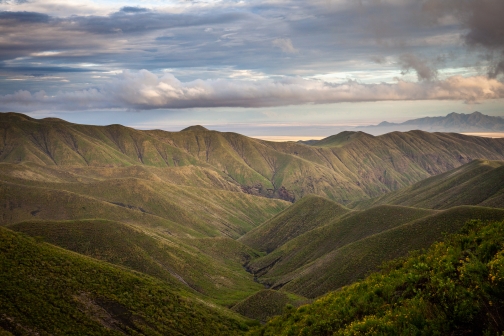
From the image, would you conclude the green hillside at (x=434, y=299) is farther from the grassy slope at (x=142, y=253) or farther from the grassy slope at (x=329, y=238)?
the grassy slope at (x=329, y=238)

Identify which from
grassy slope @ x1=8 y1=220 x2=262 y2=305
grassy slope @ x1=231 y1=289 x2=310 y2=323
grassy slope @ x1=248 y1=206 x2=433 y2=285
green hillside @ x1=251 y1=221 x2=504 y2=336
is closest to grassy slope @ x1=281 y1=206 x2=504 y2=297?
grassy slope @ x1=231 y1=289 x2=310 y2=323

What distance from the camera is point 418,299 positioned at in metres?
24.2

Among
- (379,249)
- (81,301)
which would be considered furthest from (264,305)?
(81,301)

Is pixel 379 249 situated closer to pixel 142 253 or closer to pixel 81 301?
pixel 142 253

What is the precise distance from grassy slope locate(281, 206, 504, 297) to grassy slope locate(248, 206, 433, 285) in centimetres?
2284

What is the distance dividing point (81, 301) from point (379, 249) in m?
86.6

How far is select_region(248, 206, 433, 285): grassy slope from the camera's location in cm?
16062

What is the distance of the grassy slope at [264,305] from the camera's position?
108125mm

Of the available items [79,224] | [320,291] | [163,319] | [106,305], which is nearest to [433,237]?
[320,291]

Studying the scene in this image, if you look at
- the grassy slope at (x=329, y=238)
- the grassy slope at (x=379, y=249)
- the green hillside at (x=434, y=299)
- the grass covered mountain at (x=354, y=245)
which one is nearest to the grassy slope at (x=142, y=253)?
the grassy slope at (x=329, y=238)

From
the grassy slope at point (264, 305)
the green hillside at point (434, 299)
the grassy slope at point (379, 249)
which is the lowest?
the grassy slope at point (264, 305)

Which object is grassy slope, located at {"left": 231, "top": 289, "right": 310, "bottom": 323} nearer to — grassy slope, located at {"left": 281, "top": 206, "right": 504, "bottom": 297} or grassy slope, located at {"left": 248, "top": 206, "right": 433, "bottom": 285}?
grassy slope, located at {"left": 281, "top": 206, "right": 504, "bottom": 297}

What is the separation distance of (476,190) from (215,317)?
150 m

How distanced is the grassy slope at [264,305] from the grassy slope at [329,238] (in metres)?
44.4
